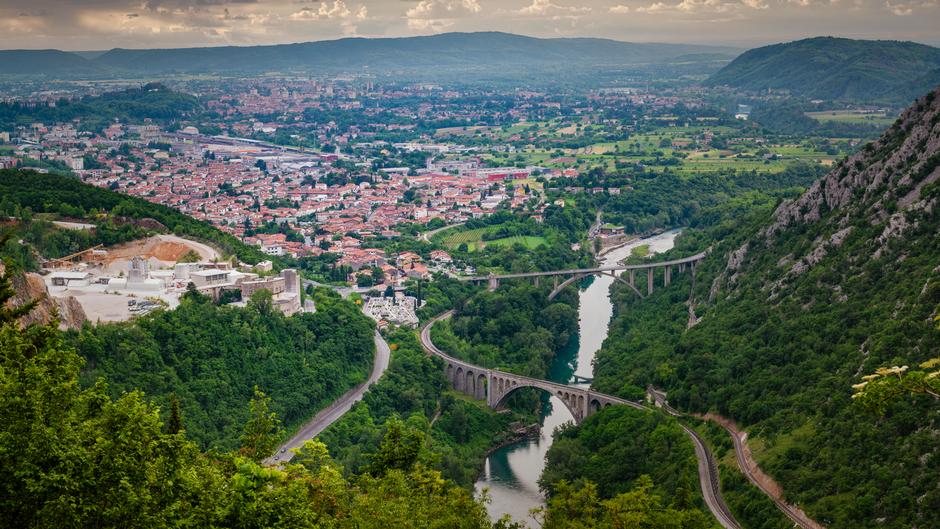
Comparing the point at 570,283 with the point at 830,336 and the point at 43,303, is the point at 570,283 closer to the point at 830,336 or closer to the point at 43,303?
the point at 830,336

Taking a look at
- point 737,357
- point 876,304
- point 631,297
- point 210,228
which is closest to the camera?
point 876,304

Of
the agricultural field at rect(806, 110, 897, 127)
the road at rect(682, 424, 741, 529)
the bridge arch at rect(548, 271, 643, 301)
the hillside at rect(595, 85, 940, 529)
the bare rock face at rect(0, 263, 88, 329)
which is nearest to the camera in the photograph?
the hillside at rect(595, 85, 940, 529)

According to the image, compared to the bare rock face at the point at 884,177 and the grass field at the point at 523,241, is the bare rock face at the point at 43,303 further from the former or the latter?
the grass field at the point at 523,241

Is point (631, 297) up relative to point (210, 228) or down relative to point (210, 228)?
down

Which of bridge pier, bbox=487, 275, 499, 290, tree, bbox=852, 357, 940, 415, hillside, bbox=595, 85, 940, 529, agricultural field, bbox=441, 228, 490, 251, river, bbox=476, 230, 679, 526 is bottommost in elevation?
river, bbox=476, 230, 679, 526

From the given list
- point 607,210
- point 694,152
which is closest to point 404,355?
point 607,210

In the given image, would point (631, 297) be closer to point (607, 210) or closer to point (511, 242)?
point (511, 242)

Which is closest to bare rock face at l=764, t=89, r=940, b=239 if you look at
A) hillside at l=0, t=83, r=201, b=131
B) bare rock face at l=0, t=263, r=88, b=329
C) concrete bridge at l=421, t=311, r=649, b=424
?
concrete bridge at l=421, t=311, r=649, b=424

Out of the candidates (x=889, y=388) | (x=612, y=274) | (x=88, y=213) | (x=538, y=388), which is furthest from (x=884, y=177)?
(x=889, y=388)

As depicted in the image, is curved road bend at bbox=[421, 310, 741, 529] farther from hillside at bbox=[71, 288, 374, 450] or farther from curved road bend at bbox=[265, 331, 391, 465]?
hillside at bbox=[71, 288, 374, 450]
